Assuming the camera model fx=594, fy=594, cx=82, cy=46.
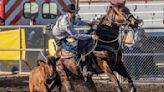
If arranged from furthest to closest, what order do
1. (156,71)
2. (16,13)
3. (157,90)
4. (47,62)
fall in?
1. (16,13)
2. (156,71)
3. (157,90)
4. (47,62)

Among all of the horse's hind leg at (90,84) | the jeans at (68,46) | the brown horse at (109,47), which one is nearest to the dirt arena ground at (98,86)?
the horse's hind leg at (90,84)

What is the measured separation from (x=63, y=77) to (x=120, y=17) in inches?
60.8

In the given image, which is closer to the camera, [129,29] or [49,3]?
[129,29]

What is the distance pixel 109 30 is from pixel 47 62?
1400mm

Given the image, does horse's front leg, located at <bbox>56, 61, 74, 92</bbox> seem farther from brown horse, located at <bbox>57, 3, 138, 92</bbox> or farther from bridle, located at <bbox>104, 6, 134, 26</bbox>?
bridle, located at <bbox>104, 6, 134, 26</bbox>

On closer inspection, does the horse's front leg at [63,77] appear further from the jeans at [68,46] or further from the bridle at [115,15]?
the bridle at [115,15]

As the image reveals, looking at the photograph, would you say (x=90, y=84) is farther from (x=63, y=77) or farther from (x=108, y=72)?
(x=63, y=77)

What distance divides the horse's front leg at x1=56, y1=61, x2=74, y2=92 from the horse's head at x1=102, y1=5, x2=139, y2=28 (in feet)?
4.06

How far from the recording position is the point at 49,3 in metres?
17.4

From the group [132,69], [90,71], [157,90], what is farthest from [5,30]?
[90,71]

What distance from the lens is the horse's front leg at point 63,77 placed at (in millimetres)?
10609

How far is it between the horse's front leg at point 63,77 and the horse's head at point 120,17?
1.24 meters

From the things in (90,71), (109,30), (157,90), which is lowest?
(157,90)

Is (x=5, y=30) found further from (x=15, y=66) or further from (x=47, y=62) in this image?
(x=47, y=62)
